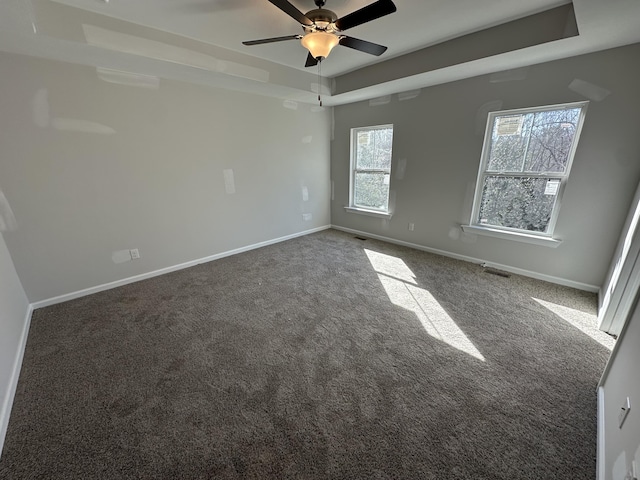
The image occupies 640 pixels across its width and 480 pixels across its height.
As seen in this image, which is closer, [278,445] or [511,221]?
[278,445]

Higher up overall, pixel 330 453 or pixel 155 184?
pixel 155 184

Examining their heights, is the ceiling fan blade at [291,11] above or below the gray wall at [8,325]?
above

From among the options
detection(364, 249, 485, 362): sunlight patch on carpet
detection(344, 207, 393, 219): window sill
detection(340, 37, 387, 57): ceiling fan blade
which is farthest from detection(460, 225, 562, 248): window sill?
detection(340, 37, 387, 57): ceiling fan blade

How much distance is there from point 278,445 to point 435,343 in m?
1.34

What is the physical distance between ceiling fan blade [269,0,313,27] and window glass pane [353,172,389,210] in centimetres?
271

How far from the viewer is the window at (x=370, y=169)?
4.14 m

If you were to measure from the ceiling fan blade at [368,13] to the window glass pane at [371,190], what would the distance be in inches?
103

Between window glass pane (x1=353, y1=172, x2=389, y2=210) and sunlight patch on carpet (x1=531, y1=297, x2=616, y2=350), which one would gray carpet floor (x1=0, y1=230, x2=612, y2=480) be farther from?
window glass pane (x1=353, y1=172, x2=389, y2=210)

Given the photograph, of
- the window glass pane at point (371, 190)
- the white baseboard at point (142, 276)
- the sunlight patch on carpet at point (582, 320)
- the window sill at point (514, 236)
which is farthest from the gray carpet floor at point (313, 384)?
the window glass pane at point (371, 190)

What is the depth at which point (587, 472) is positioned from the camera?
117 cm

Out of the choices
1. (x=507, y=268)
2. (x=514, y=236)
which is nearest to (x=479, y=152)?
(x=514, y=236)

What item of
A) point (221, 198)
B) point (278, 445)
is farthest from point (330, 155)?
point (278, 445)

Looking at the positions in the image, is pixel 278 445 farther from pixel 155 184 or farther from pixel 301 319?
pixel 155 184

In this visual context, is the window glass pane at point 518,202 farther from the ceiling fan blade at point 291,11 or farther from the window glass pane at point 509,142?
the ceiling fan blade at point 291,11
